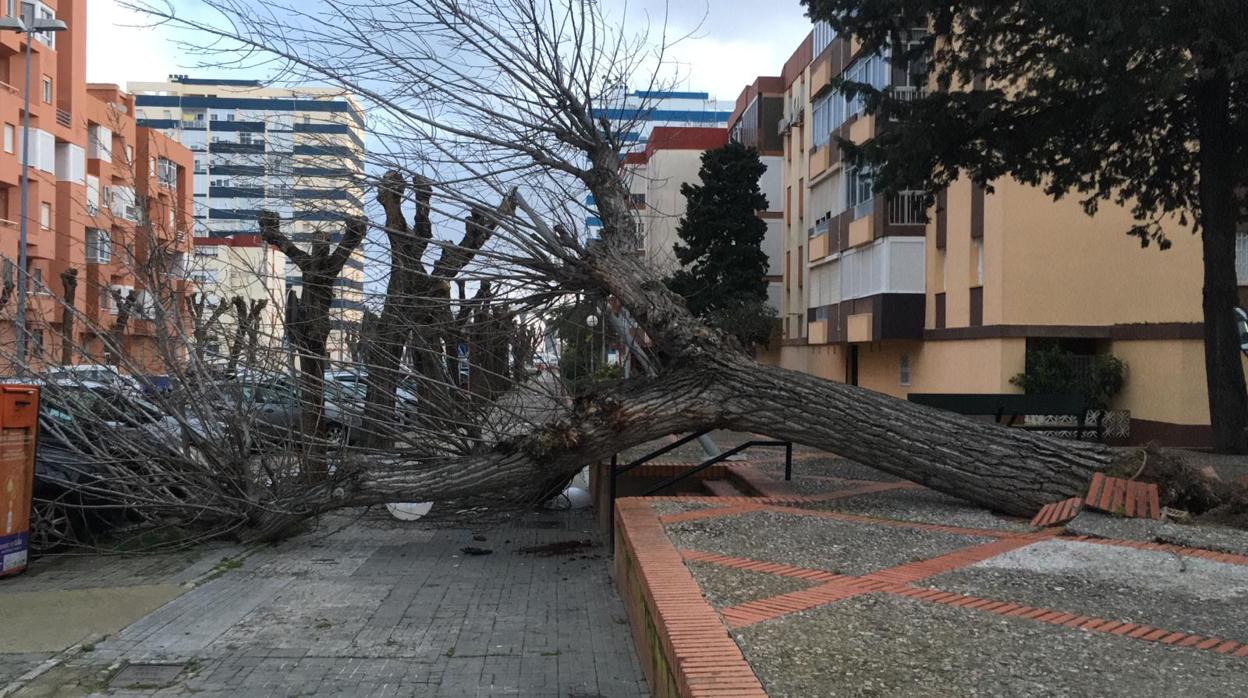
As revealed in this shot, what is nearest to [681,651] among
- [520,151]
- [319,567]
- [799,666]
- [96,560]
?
[799,666]

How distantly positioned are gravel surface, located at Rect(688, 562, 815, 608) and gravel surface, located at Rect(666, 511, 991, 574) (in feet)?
1.42

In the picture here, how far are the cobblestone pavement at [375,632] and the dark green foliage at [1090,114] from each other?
8009mm

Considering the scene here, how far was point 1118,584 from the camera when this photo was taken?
18.3ft

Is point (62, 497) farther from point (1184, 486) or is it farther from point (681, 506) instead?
point (1184, 486)

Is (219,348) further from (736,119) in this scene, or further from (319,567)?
(736,119)

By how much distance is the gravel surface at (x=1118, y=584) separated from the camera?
16.1ft

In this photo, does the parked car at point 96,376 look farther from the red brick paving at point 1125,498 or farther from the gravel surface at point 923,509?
the red brick paving at point 1125,498

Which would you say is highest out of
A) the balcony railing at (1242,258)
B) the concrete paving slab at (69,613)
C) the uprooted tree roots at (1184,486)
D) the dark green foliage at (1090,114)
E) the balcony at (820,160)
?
the balcony at (820,160)

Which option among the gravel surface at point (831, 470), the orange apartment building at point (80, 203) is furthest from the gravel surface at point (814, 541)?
the orange apartment building at point (80, 203)

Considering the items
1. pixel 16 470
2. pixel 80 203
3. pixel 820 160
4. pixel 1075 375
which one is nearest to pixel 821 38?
pixel 820 160

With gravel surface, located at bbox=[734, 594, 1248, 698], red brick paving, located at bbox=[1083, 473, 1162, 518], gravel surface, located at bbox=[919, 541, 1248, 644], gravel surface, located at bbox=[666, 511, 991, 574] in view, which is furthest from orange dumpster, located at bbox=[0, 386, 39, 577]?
red brick paving, located at bbox=[1083, 473, 1162, 518]

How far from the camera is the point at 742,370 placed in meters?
8.81

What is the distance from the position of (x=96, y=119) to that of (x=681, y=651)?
45.0 meters

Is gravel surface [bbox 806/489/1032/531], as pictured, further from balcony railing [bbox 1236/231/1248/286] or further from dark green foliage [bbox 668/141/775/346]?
dark green foliage [bbox 668/141/775/346]
